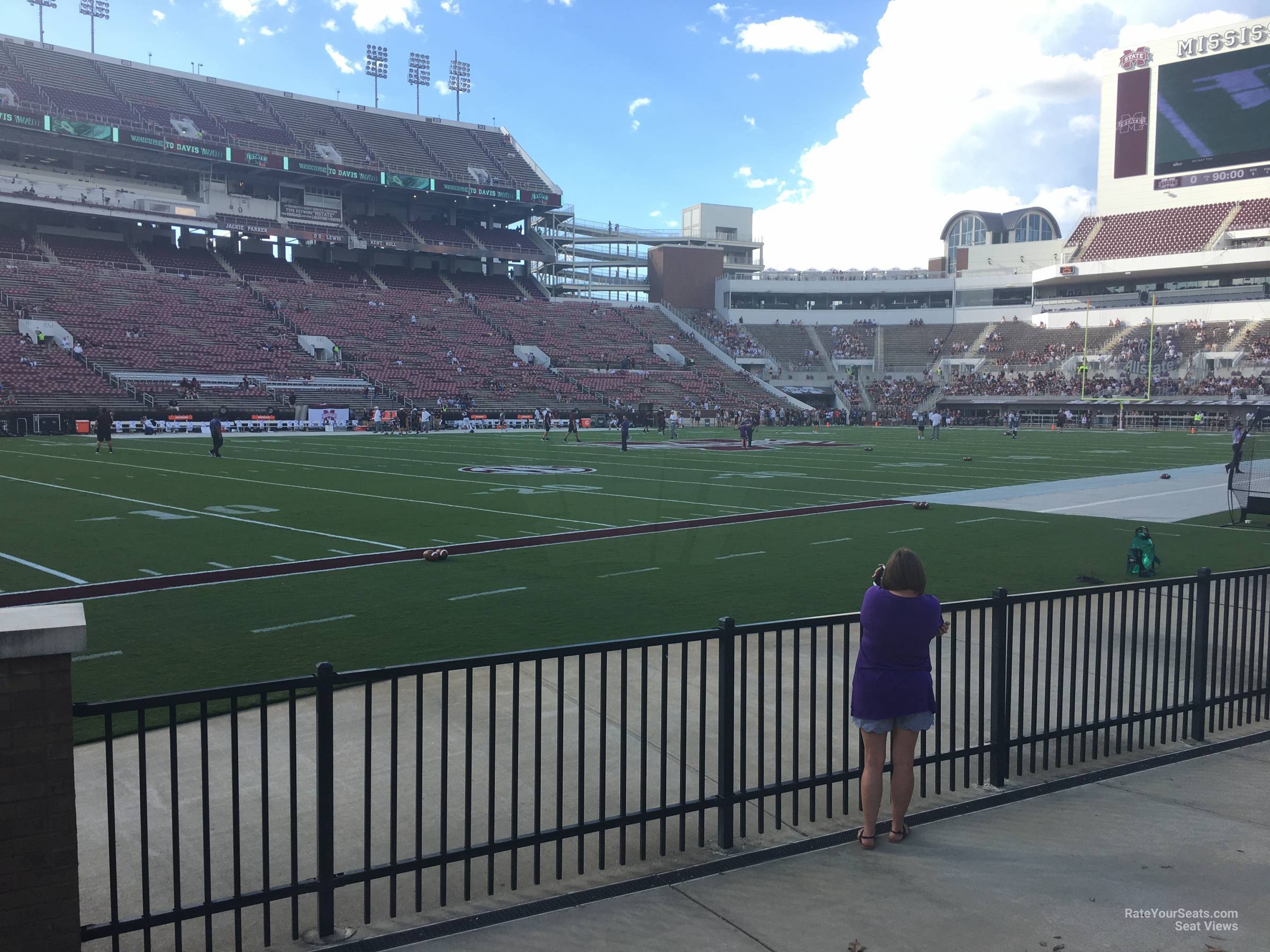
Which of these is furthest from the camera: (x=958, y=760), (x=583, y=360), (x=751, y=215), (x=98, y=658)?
(x=751, y=215)

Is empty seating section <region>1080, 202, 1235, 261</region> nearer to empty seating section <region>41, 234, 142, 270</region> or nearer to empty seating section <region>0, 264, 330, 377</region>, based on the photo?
empty seating section <region>0, 264, 330, 377</region>

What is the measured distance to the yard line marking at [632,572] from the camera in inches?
491

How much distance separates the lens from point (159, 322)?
53.9m

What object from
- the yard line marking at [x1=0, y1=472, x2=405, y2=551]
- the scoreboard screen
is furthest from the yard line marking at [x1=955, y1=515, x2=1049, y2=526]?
the scoreboard screen

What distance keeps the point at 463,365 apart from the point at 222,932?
58.3 m

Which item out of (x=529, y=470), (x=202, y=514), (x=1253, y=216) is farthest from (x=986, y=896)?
(x=1253, y=216)

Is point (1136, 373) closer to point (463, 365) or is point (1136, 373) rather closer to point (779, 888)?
point (463, 365)

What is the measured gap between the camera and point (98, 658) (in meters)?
8.38

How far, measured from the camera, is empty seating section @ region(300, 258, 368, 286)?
7106cm

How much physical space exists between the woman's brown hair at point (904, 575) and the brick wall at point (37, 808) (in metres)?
3.58

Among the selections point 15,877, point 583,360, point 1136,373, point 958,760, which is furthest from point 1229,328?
point 15,877

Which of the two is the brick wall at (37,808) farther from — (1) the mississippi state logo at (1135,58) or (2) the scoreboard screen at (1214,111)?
(1) the mississippi state logo at (1135,58)

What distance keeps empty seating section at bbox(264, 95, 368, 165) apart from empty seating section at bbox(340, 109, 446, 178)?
1093 millimetres

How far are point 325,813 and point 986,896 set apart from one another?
293 cm
